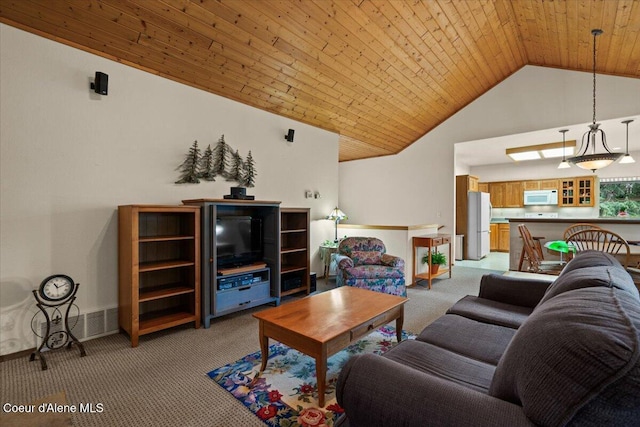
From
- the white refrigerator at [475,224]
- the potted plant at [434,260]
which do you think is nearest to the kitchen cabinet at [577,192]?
the white refrigerator at [475,224]

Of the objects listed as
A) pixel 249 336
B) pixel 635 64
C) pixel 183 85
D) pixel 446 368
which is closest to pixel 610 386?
pixel 446 368

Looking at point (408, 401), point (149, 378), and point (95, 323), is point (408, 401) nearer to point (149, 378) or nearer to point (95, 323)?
point (149, 378)

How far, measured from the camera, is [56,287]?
256 cm

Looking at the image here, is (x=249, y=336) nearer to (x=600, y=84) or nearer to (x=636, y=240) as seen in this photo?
(x=636, y=240)

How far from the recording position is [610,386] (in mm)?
789

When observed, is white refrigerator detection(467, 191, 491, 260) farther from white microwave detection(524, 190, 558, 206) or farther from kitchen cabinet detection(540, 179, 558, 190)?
kitchen cabinet detection(540, 179, 558, 190)

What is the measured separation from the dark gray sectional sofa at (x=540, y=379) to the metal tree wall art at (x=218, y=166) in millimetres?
3142

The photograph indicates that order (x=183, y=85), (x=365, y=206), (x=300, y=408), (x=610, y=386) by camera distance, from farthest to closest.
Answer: (x=365, y=206) → (x=183, y=85) → (x=300, y=408) → (x=610, y=386)

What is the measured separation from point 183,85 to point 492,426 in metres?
4.03

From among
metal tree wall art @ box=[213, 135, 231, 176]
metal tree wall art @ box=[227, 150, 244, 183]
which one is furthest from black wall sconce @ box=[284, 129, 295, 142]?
metal tree wall art @ box=[213, 135, 231, 176]

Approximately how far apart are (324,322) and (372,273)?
186cm

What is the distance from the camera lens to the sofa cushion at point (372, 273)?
395 centimetres

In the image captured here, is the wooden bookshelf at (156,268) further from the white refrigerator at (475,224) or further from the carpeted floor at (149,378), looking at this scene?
the white refrigerator at (475,224)

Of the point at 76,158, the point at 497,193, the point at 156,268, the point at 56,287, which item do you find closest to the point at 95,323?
the point at 56,287
